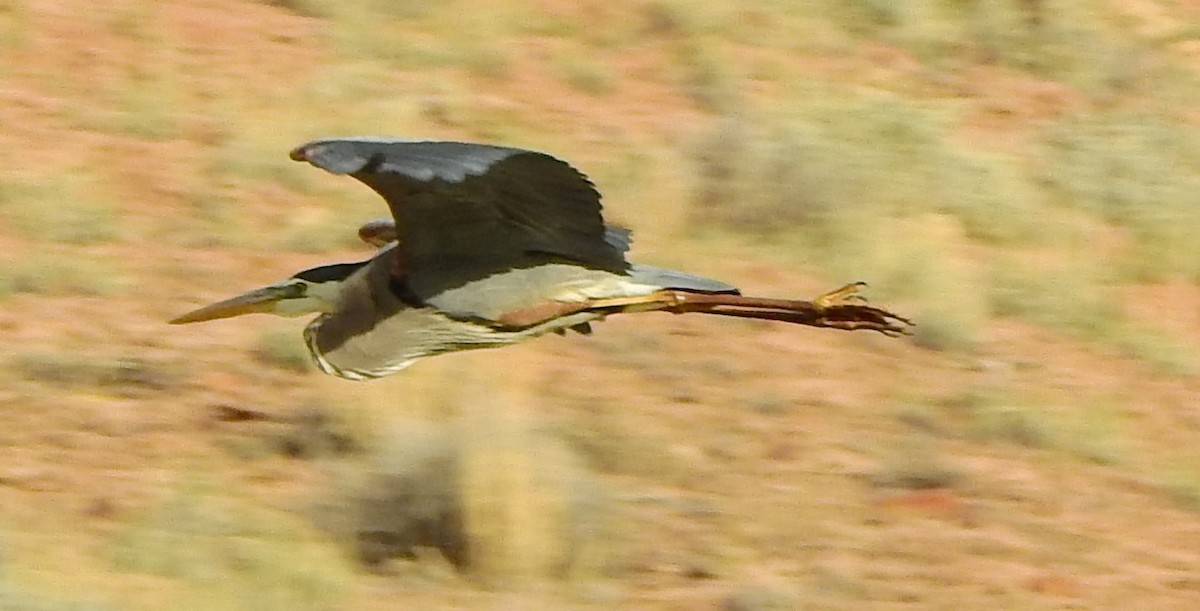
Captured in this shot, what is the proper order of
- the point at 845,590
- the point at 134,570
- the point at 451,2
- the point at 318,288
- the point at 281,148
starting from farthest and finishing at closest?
the point at 451,2
the point at 281,148
the point at 845,590
the point at 134,570
the point at 318,288

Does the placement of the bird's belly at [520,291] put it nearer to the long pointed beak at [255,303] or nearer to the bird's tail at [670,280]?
the bird's tail at [670,280]

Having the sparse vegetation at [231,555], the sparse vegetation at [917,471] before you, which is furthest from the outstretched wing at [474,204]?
the sparse vegetation at [917,471]

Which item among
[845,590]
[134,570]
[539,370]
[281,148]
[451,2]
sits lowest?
[134,570]

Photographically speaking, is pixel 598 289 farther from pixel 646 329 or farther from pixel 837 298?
pixel 646 329

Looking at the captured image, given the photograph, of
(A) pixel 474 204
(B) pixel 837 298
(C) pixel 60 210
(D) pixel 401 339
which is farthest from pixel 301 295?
(C) pixel 60 210

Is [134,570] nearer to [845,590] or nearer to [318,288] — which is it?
[318,288]

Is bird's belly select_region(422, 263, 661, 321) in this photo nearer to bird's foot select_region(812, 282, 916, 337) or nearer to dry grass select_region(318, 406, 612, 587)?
bird's foot select_region(812, 282, 916, 337)

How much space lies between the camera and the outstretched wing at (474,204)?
4.53 m

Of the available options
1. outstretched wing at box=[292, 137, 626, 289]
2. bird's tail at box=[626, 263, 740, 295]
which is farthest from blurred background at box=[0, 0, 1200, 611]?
outstretched wing at box=[292, 137, 626, 289]

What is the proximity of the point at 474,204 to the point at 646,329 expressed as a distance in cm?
348

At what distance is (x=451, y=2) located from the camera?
11766mm

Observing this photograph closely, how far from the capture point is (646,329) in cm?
862

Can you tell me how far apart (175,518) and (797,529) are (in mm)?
1919

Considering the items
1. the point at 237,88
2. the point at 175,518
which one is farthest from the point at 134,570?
the point at 237,88
